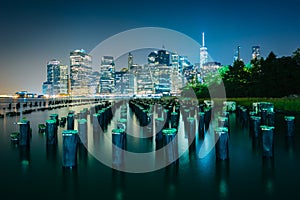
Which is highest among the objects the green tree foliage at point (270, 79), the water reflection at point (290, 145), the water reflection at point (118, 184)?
the green tree foliage at point (270, 79)

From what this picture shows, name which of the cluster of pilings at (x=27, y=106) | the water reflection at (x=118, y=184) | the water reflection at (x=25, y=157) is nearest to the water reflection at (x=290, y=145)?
the water reflection at (x=118, y=184)

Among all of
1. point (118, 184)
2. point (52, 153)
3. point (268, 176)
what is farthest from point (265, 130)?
point (52, 153)

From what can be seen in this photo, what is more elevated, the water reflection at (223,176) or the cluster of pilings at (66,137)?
the cluster of pilings at (66,137)

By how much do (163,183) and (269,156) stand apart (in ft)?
9.67

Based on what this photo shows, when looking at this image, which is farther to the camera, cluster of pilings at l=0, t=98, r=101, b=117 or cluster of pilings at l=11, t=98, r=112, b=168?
cluster of pilings at l=0, t=98, r=101, b=117

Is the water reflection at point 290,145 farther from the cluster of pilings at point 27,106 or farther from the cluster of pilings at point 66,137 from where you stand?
the cluster of pilings at point 27,106

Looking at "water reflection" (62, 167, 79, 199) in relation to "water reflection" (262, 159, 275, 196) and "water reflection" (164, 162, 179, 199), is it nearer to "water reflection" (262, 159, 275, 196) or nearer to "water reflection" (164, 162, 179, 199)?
"water reflection" (164, 162, 179, 199)

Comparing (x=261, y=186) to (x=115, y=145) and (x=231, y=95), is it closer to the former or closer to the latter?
(x=115, y=145)

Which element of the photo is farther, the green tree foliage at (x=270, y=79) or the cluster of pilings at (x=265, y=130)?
the green tree foliage at (x=270, y=79)

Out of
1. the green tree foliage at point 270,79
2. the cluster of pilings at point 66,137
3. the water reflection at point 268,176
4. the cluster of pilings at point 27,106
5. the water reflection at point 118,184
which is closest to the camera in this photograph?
the water reflection at point 118,184

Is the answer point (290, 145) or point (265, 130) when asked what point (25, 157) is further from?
point (290, 145)

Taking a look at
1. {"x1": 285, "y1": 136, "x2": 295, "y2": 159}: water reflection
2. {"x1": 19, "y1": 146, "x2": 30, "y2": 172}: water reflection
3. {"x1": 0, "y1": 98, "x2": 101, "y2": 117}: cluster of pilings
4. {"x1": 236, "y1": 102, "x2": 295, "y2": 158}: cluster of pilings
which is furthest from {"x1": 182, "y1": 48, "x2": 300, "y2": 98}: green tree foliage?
{"x1": 19, "y1": 146, "x2": 30, "y2": 172}: water reflection

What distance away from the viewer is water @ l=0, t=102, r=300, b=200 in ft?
13.6

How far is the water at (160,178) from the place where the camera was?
4.14m
